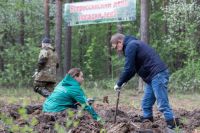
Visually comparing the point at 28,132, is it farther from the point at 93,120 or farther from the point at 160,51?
the point at 160,51

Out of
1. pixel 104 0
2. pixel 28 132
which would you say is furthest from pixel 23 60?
pixel 28 132

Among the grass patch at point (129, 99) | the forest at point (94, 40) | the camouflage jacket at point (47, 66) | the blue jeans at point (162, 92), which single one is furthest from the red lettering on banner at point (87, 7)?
the blue jeans at point (162, 92)

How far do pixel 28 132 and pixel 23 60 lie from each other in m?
19.5

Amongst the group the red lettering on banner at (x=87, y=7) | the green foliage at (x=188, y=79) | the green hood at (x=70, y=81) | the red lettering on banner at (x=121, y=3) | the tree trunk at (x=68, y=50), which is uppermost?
the red lettering on banner at (x=121, y=3)

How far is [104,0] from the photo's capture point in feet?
61.7

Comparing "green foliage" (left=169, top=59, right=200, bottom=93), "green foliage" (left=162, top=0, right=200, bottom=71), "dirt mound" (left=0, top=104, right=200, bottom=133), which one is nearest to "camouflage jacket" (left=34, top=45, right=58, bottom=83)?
"dirt mound" (left=0, top=104, right=200, bottom=133)

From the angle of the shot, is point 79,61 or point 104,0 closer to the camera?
point 104,0

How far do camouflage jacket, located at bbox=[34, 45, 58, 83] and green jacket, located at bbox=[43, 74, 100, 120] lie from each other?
3.77 m

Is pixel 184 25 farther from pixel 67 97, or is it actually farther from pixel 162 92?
pixel 67 97

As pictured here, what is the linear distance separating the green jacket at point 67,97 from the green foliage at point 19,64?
14289 millimetres

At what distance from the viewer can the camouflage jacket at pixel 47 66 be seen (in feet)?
37.2

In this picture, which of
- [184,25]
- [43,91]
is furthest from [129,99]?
[184,25]

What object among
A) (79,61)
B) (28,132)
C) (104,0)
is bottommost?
(79,61)

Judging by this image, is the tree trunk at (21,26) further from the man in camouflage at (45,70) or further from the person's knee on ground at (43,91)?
the person's knee on ground at (43,91)
